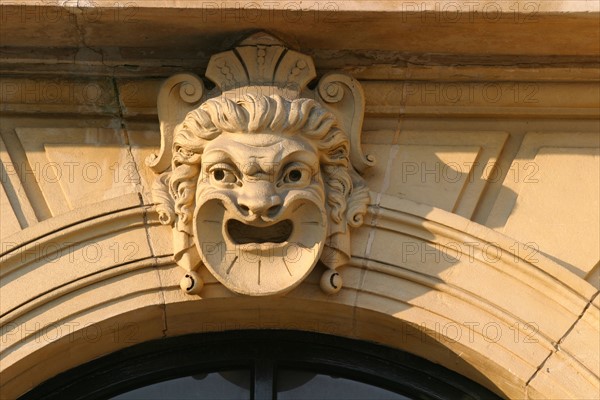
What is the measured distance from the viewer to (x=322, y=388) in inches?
212

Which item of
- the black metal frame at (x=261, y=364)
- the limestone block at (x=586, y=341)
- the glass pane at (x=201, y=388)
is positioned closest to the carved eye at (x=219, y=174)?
the black metal frame at (x=261, y=364)

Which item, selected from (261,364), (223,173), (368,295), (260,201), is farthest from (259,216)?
(261,364)

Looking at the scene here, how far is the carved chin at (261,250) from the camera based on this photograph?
4992 mm

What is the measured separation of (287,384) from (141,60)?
133 centimetres

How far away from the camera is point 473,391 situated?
532 cm

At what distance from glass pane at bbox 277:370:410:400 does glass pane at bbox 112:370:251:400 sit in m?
0.14

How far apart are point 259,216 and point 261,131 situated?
0.31 m

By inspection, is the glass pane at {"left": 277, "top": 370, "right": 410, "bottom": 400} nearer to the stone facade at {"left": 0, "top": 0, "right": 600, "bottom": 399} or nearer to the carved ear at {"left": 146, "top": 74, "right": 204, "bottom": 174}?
the stone facade at {"left": 0, "top": 0, "right": 600, "bottom": 399}

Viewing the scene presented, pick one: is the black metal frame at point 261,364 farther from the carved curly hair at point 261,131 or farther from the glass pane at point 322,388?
the carved curly hair at point 261,131

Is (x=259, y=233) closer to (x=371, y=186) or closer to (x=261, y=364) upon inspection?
(x=371, y=186)

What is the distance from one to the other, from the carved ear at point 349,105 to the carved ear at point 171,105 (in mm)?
462

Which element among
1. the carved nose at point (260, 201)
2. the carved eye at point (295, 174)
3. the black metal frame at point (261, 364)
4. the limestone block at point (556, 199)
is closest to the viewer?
the carved nose at point (260, 201)

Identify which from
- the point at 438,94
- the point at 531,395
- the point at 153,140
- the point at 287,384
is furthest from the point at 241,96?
the point at 531,395

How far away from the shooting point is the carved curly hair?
5.02m
